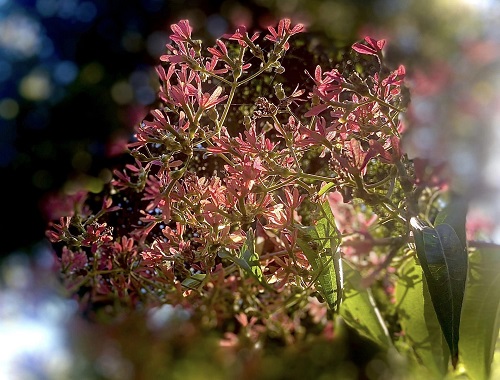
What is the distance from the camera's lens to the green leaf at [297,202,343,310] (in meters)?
0.43

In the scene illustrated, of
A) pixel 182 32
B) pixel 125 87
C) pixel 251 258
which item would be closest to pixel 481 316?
pixel 251 258

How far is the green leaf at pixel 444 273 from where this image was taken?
1.17ft

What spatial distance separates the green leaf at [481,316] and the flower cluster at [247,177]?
0.27 feet

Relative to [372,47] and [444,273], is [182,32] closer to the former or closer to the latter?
[372,47]

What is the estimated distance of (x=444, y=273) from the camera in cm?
37

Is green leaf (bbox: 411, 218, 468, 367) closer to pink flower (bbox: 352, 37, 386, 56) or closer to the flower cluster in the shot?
the flower cluster

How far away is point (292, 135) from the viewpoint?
17.1 inches

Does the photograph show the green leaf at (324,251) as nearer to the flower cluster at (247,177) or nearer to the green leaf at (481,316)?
the flower cluster at (247,177)

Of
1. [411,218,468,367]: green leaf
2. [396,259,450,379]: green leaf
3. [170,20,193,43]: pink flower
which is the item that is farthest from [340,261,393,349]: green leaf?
[170,20,193,43]: pink flower

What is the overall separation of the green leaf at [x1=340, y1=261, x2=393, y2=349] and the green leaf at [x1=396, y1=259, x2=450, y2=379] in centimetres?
4

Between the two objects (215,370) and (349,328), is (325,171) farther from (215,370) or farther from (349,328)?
(215,370)

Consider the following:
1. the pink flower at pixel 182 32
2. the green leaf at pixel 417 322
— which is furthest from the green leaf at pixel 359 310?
the pink flower at pixel 182 32

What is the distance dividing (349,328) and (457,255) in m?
0.15

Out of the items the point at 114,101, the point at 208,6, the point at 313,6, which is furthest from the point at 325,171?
the point at 114,101
